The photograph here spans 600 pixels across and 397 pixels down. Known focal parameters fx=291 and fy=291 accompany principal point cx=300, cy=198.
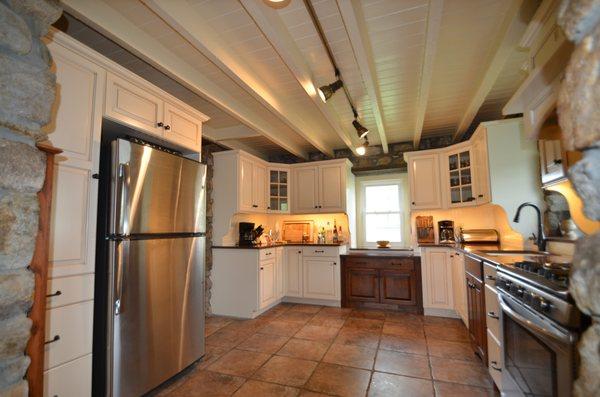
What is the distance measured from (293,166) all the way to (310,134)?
866 millimetres

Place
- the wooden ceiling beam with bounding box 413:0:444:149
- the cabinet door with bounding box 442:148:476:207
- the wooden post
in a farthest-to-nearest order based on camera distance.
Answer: the cabinet door with bounding box 442:148:476:207
the wooden ceiling beam with bounding box 413:0:444:149
the wooden post

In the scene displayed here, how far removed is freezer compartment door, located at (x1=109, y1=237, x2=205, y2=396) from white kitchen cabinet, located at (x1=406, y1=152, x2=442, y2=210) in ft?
10.2

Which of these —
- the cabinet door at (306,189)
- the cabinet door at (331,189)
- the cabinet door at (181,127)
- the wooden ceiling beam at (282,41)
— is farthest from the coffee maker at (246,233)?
the wooden ceiling beam at (282,41)

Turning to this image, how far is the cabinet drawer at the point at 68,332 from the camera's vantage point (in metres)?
1.52

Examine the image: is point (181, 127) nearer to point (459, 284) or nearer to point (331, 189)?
point (331, 189)

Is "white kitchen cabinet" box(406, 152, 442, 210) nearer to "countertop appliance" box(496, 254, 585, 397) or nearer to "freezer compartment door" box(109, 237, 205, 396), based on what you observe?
"countertop appliance" box(496, 254, 585, 397)

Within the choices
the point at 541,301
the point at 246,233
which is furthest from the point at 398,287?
the point at 541,301

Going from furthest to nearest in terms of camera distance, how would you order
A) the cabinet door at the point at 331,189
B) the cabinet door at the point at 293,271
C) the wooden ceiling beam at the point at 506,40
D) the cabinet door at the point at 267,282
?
1. the cabinet door at the point at 331,189
2. the cabinet door at the point at 293,271
3. the cabinet door at the point at 267,282
4. the wooden ceiling beam at the point at 506,40

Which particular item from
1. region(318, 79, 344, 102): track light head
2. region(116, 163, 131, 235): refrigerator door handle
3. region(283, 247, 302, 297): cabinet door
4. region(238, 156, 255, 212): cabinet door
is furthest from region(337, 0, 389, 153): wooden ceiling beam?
region(283, 247, 302, 297): cabinet door

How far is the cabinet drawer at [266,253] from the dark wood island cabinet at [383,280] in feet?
3.43

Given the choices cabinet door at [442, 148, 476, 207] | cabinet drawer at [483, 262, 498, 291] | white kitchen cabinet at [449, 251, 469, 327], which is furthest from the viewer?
cabinet door at [442, 148, 476, 207]

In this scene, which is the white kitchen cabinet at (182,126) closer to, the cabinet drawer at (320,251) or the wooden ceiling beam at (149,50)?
the wooden ceiling beam at (149,50)

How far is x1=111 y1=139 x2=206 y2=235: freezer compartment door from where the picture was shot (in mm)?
1870

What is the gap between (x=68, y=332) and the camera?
1600 millimetres
